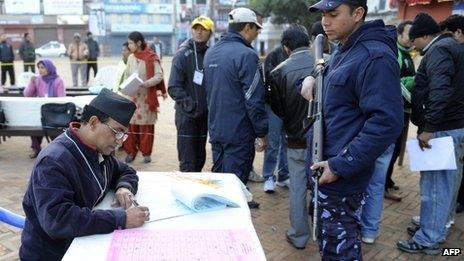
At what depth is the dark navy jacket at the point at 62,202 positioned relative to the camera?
167 centimetres

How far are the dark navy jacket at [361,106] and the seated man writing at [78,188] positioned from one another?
0.96m

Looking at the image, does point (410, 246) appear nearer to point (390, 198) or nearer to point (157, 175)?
point (390, 198)

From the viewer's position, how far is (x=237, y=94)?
3.37 meters

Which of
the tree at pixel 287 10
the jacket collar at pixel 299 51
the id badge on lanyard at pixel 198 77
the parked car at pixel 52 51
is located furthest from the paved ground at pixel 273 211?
the parked car at pixel 52 51

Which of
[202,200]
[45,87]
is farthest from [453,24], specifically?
[45,87]

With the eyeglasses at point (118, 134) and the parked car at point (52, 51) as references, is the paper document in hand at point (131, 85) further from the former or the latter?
the parked car at point (52, 51)

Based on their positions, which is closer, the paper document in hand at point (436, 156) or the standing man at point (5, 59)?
the paper document in hand at point (436, 156)

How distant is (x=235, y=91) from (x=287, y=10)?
21.7m

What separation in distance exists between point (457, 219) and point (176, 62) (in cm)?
316

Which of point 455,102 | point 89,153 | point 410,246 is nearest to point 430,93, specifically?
point 455,102

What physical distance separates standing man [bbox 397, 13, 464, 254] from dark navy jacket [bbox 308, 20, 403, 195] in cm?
108

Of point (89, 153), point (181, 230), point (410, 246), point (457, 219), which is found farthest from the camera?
point (457, 219)

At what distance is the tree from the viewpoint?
23266 millimetres

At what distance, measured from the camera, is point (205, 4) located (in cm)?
4750
